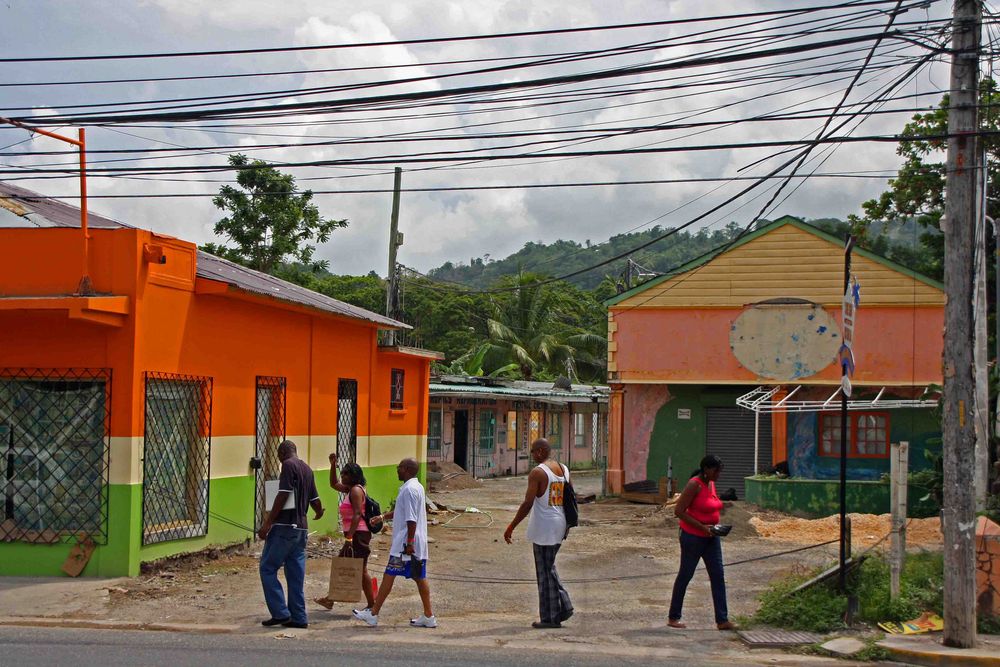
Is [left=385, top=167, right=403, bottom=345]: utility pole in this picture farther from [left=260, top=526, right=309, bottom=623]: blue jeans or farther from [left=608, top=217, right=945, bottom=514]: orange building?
[left=260, top=526, right=309, bottom=623]: blue jeans

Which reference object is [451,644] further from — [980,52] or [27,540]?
[980,52]

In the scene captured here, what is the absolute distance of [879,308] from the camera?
2408 cm

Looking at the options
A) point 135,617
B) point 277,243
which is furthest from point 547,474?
point 277,243

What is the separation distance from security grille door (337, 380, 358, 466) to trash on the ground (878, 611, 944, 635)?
1001cm

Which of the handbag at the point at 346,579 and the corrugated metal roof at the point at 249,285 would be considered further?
the corrugated metal roof at the point at 249,285

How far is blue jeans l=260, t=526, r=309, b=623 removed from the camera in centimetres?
993

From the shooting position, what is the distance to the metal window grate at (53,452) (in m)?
12.0

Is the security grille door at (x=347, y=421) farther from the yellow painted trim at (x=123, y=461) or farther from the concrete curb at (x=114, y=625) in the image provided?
the concrete curb at (x=114, y=625)

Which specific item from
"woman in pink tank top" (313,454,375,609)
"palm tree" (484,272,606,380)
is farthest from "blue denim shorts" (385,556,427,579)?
"palm tree" (484,272,606,380)

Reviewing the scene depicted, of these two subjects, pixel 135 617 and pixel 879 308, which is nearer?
pixel 135 617

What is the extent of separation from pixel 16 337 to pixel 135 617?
3846mm

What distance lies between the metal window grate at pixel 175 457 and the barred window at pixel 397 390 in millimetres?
7304

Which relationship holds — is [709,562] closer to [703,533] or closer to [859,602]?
[703,533]

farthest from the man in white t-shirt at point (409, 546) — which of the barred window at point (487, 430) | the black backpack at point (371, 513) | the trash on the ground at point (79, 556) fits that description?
the barred window at point (487, 430)
